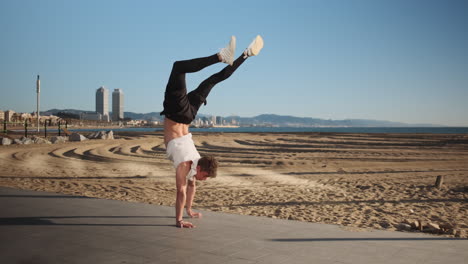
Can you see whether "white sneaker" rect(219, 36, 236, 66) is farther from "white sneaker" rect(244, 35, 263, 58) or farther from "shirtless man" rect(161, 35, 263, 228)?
"white sneaker" rect(244, 35, 263, 58)

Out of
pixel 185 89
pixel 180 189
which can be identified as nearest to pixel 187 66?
pixel 185 89

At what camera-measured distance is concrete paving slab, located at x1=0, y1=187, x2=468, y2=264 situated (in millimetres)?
3512

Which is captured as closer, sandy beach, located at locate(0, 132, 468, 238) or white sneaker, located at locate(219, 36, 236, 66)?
white sneaker, located at locate(219, 36, 236, 66)

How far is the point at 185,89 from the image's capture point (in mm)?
4180

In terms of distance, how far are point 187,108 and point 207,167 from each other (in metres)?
0.74

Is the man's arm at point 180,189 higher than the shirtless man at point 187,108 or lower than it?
lower

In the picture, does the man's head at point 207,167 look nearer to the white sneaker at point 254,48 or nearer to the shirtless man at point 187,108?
the shirtless man at point 187,108

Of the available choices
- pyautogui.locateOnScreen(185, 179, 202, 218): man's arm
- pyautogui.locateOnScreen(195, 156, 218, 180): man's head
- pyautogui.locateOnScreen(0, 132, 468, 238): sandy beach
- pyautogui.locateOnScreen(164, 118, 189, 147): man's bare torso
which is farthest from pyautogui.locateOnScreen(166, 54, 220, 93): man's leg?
pyautogui.locateOnScreen(0, 132, 468, 238): sandy beach

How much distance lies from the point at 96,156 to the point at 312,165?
992 cm

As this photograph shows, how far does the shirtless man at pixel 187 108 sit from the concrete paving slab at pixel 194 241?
59 cm

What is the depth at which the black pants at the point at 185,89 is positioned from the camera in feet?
13.1

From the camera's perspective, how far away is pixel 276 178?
40.2ft

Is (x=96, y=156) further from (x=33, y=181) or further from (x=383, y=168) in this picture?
(x=383, y=168)

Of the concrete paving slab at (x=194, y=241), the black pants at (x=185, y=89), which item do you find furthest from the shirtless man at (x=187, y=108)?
the concrete paving slab at (x=194, y=241)
